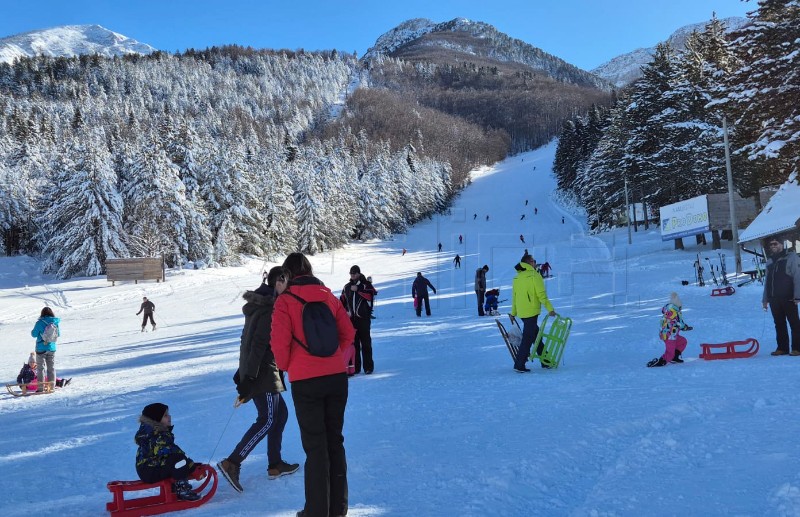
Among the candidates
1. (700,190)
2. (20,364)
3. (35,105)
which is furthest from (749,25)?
(35,105)

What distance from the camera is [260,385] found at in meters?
4.39

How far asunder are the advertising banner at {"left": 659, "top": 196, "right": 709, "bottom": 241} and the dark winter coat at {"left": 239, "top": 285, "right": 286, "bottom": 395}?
84.8ft

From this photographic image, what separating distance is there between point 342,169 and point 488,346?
61.6 meters

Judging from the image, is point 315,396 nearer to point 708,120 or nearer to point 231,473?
point 231,473

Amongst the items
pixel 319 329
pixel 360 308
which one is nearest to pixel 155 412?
pixel 319 329

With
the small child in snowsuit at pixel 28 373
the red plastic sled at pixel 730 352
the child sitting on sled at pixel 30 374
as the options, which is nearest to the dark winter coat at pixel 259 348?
the red plastic sled at pixel 730 352

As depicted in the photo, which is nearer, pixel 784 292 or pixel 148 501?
pixel 148 501

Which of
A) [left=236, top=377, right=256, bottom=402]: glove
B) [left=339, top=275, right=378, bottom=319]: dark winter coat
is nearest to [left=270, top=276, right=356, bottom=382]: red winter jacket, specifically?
[left=236, top=377, right=256, bottom=402]: glove

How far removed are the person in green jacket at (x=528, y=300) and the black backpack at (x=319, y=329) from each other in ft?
17.2

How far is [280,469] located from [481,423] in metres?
2.13

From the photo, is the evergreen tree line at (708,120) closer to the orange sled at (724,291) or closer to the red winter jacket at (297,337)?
the orange sled at (724,291)

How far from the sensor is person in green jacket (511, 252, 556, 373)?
816 cm

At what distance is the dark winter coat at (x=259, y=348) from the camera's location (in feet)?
14.1

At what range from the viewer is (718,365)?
24.9 feet
